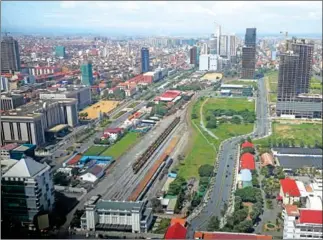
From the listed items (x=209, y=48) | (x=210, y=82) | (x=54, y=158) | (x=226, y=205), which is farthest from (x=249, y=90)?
(x=54, y=158)

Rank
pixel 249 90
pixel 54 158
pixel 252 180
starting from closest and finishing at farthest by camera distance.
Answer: pixel 54 158 → pixel 252 180 → pixel 249 90

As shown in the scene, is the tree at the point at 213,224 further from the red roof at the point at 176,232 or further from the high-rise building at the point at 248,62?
the high-rise building at the point at 248,62

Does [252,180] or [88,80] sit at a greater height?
[88,80]

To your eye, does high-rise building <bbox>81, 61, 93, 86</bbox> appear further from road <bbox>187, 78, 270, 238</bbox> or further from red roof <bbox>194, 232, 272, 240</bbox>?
red roof <bbox>194, 232, 272, 240</bbox>

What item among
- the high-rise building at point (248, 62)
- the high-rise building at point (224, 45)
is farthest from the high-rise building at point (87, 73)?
the high-rise building at point (248, 62)

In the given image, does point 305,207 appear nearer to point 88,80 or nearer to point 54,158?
point 54,158

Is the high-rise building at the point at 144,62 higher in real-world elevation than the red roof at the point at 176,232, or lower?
higher

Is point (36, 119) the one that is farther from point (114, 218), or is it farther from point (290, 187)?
point (290, 187)
